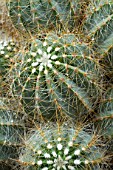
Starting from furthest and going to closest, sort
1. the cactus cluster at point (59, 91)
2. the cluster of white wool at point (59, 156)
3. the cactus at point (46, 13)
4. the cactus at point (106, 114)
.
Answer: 1. the cactus at point (46, 13)
2. the cactus at point (106, 114)
3. the cactus cluster at point (59, 91)
4. the cluster of white wool at point (59, 156)

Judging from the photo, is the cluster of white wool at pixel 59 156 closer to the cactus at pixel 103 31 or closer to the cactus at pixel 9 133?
the cactus at pixel 9 133

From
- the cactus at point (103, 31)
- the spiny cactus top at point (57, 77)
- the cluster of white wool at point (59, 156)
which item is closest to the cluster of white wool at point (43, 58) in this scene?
the spiny cactus top at point (57, 77)

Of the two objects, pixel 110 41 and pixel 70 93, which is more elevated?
pixel 110 41

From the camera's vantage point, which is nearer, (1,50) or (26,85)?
(26,85)

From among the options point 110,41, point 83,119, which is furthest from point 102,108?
point 110,41

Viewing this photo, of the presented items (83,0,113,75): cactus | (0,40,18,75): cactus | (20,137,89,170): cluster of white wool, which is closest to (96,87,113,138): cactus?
(83,0,113,75): cactus

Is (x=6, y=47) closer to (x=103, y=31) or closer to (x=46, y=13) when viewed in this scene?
(x=46, y=13)

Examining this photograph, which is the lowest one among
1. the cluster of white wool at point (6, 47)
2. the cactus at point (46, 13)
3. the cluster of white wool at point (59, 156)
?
the cluster of white wool at point (59, 156)

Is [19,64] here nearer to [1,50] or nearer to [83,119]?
[1,50]
